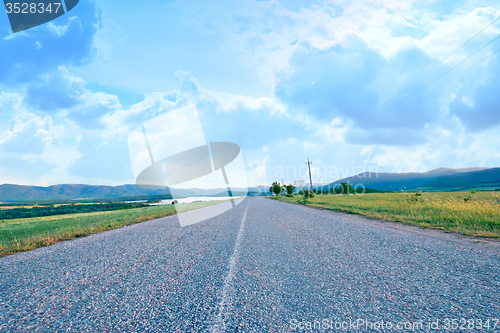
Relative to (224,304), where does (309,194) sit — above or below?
below

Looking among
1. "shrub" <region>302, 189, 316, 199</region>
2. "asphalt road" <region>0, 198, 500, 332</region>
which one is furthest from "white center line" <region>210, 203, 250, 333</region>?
"shrub" <region>302, 189, 316, 199</region>

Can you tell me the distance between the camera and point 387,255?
16.7ft

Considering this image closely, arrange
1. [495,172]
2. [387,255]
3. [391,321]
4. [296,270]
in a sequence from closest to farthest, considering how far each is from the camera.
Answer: [391,321]
[296,270]
[387,255]
[495,172]

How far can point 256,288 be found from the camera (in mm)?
3445

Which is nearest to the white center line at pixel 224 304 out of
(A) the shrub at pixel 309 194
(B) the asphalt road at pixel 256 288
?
(B) the asphalt road at pixel 256 288

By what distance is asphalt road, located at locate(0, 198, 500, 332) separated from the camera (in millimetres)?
2521

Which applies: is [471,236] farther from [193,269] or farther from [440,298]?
[193,269]

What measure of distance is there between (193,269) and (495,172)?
906ft

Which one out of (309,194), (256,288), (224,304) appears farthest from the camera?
(309,194)

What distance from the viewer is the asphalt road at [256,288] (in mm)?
2521

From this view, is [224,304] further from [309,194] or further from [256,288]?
[309,194]

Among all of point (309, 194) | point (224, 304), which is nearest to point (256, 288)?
point (224, 304)

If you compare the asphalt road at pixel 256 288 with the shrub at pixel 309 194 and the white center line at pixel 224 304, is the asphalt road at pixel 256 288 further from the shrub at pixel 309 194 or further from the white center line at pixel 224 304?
the shrub at pixel 309 194

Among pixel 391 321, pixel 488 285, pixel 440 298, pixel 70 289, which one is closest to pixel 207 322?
pixel 391 321
